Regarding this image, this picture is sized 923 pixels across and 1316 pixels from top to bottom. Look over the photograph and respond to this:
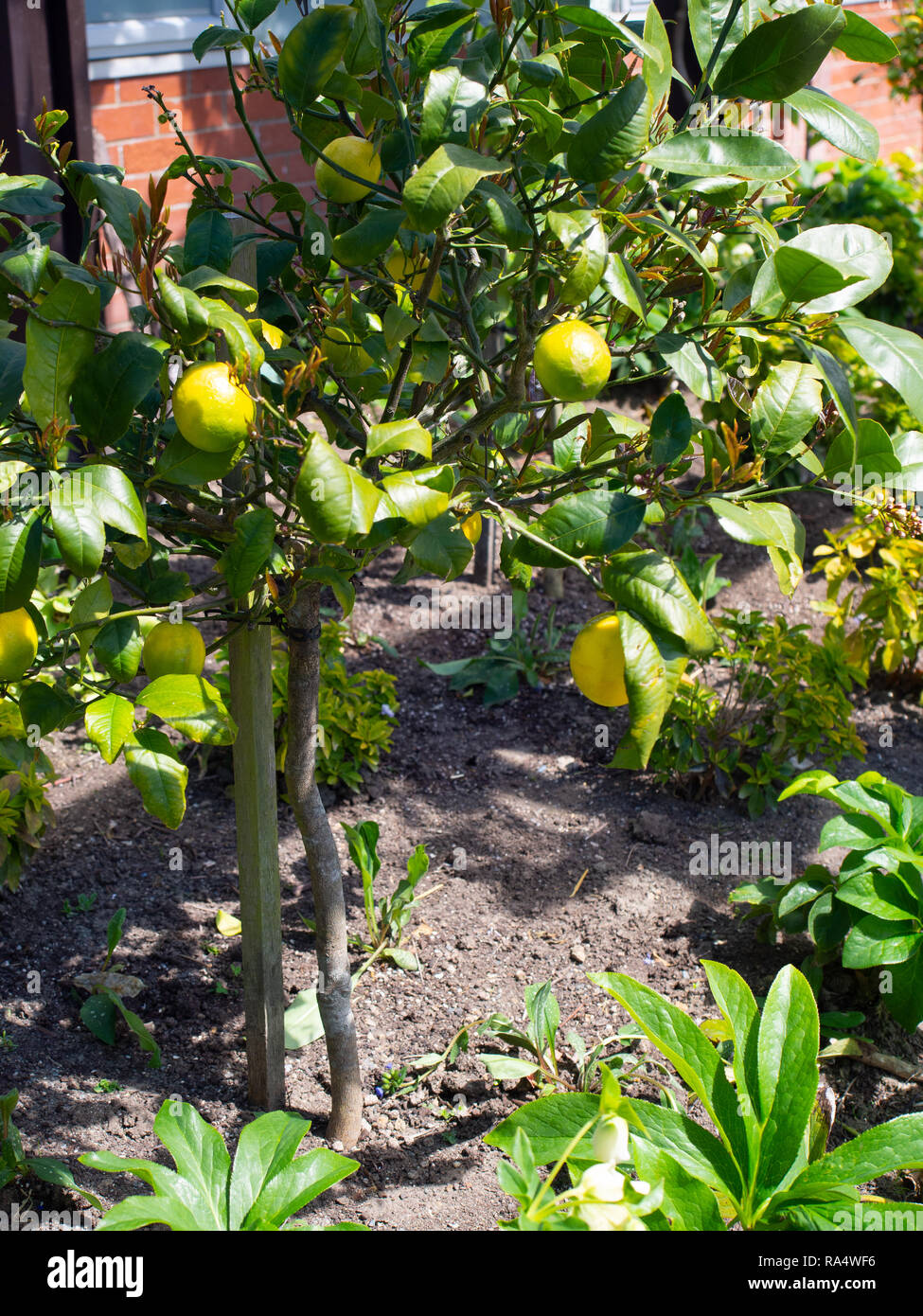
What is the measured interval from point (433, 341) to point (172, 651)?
1.82ft

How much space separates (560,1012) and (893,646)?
65.1 inches

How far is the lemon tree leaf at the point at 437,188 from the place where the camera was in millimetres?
1043

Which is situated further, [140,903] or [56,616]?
[56,616]

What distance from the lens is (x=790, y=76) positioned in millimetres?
1150

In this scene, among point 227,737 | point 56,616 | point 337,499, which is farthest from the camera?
point 56,616

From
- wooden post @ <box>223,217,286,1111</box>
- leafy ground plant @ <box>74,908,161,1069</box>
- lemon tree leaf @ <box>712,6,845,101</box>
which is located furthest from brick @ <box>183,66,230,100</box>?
lemon tree leaf @ <box>712,6,845,101</box>

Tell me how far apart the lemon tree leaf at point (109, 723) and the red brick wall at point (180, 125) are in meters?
3.42

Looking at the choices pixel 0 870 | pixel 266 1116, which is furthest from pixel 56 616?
pixel 266 1116

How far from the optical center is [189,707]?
4.10 ft

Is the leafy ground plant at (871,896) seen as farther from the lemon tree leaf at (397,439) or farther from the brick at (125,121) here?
the brick at (125,121)

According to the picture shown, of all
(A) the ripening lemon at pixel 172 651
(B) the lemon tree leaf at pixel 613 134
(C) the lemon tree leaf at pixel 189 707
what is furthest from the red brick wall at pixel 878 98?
(C) the lemon tree leaf at pixel 189 707

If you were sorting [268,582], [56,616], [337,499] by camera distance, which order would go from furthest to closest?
[56,616] → [268,582] → [337,499]

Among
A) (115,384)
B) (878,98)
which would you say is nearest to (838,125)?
(115,384)

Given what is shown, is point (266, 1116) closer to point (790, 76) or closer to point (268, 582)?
point (268, 582)
